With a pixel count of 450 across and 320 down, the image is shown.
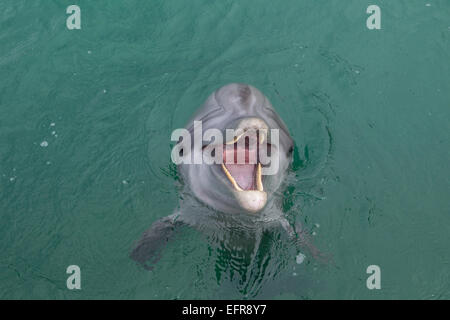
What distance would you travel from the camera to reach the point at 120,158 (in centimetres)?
878

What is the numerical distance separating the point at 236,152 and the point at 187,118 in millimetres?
3110

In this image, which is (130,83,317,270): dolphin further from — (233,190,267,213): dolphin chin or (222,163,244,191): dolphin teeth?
(233,190,267,213): dolphin chin

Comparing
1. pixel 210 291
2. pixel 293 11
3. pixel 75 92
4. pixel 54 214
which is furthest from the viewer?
pixel 293 11

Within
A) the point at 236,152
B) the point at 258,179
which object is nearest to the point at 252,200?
the point at 258,179

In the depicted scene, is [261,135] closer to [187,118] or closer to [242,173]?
[242,173]

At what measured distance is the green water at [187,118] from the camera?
291 inches

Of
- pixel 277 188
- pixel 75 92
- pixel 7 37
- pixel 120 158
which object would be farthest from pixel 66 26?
pixel 277 188

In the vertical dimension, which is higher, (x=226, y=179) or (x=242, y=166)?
(x=242, y=166)

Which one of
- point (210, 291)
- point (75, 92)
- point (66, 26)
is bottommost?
point (210, 291)

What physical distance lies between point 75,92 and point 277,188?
472 centimetres

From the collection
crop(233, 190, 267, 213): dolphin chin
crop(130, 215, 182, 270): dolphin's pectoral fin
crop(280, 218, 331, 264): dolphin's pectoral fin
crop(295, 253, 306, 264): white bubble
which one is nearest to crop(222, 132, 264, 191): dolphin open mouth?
crop(233, 190, 267, 213): dolphin chin

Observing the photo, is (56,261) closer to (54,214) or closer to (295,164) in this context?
(54,214)

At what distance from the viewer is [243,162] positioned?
21.4 feet

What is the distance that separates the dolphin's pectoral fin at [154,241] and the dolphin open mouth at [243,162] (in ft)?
4.92
